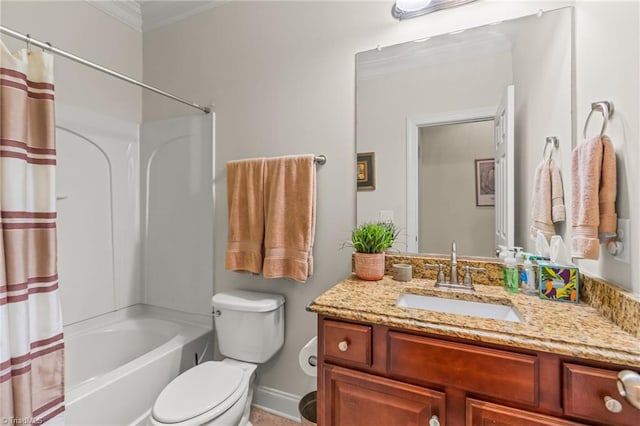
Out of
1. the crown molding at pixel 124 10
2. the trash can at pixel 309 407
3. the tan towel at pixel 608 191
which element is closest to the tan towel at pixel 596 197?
the tan towel at pixel 608 191

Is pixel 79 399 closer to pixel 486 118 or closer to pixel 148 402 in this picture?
pixel 148 402

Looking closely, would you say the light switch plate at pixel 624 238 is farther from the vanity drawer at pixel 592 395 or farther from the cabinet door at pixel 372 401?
the cabinet door at pixel 372 401

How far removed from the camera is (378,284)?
4.50ft

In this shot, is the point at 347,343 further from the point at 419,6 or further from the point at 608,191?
the point at 419,6

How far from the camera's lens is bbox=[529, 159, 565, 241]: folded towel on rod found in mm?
1254

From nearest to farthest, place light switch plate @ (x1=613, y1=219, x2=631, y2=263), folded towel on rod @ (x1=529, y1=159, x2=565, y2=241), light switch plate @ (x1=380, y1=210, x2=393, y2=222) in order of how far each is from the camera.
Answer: light switch plate @ (x1=613, y1=219, x2=631, y2=263) < folded towel on rod @ (x1=529, y1=159, x2=565, y2=241) < light switch plate @ (x1=380, y1=210, x2=393, y2=222)

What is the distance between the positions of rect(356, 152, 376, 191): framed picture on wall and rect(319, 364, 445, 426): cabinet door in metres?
0.89

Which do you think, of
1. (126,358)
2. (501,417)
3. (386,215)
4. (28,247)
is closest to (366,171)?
(386,215)

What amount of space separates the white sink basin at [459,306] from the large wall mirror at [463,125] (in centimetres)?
30

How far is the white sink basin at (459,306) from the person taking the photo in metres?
1.15

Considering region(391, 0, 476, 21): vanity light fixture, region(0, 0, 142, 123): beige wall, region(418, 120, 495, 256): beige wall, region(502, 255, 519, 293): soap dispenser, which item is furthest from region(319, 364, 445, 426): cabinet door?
region(0, 0, 142, 123): beige wall

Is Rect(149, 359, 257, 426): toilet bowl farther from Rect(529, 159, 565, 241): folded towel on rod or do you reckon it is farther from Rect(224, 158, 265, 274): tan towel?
Rect(529, 159, 565, 241): folded towel on rod

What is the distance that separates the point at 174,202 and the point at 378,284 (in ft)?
5.27

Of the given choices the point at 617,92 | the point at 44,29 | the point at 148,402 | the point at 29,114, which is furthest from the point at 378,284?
the point at 44,29
